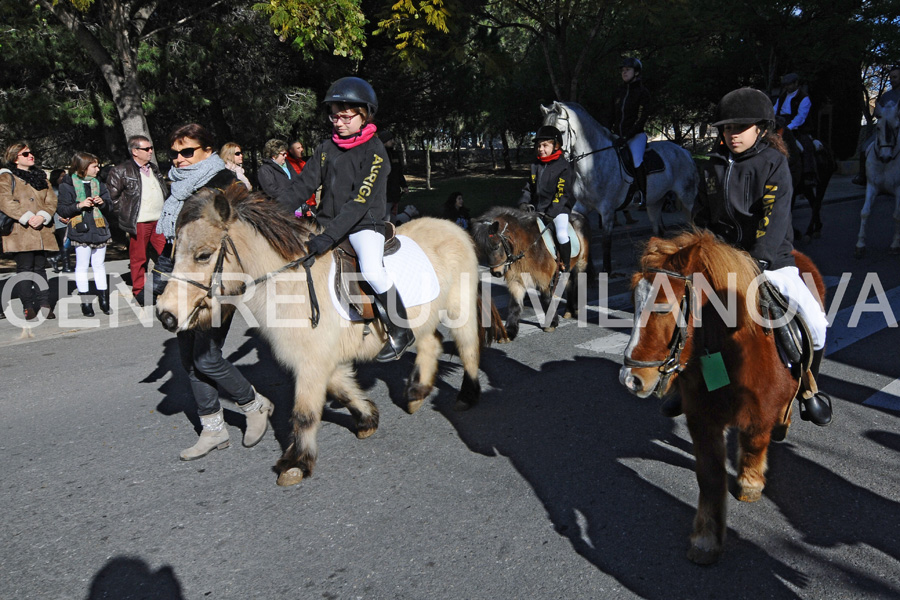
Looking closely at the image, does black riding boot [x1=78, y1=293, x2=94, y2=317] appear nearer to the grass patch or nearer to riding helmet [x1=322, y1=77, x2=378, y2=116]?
riding helmet [x1=322, y1=77, x2=378, y2=116]

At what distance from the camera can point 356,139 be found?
4.48 metres

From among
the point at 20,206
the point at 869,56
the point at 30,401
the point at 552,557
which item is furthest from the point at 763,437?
the point at 869,56

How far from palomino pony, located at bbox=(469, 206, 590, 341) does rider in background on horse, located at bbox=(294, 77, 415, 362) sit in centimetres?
285

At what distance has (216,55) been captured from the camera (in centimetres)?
1459

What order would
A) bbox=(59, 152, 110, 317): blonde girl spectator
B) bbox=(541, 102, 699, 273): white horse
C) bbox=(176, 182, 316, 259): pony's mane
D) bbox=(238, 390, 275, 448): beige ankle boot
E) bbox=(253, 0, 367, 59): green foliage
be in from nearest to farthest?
bbox=(176, 182, 316, 259): pony's mane → bbox=(238, 390, 275, 448): beige ankle boot → bbox=(59, 152, 110, 317): blonde girl spectator → bbox=(253, 0, 367, 59): green foliage → bbox=(541, 102, 699, 273): white horse

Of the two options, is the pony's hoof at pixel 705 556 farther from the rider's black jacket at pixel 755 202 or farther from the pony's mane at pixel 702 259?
the rider's black jacket at pixel 755 202

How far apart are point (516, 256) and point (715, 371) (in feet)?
14.3

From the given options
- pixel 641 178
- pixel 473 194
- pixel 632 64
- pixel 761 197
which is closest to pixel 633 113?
pixel 632 64

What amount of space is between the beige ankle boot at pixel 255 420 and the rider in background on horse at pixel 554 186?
4.15 meters

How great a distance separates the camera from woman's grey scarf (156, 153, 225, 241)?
4.23 meters

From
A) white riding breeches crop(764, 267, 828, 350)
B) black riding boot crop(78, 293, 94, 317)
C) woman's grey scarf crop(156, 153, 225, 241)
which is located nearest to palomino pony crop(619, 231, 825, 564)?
white riding breeches crop(764, 267, 828, 350)

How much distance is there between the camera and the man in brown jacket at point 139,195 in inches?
319

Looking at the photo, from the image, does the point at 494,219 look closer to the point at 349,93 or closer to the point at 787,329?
the point at 349,93

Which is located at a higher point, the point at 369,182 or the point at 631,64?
the point at 631,64
